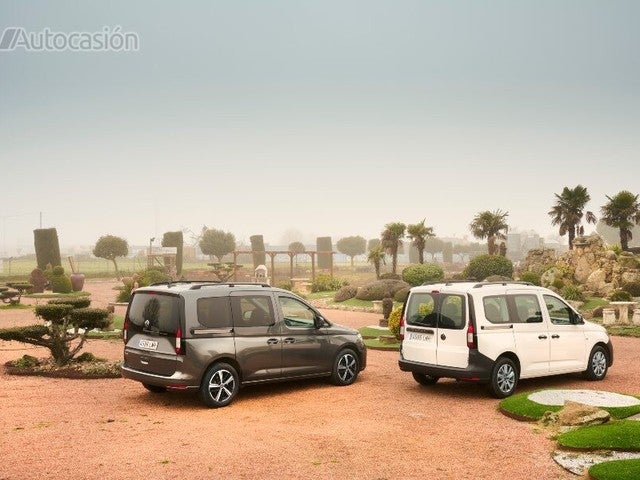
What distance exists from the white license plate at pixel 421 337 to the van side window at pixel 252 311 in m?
2.55

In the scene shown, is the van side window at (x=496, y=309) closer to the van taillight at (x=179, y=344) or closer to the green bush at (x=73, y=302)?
the van taillight at (x=179, y=344)

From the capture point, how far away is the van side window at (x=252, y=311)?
40.2 feet

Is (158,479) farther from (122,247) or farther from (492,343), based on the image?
(122,247)

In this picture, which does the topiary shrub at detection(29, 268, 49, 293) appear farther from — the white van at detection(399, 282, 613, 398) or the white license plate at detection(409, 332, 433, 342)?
the white license plate at detection(409, 332, 433, 342)

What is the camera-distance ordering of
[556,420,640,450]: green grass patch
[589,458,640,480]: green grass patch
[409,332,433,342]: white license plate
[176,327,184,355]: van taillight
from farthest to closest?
1. [409,332,433,342]: white license plate
2. [176,327,184,355]: van taillight
3. [556,420,640,450]: green grass patch
4. [589,458,640,480]: green grass patch

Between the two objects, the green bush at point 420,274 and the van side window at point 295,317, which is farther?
the green bush at point 420,274

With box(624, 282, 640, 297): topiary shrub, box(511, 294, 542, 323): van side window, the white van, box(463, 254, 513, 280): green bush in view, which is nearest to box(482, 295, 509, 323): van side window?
the white van

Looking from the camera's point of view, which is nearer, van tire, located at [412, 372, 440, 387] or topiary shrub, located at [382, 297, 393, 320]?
van tire, located at [412, 372, 440, 387]

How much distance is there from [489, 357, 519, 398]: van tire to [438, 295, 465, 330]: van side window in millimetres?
966

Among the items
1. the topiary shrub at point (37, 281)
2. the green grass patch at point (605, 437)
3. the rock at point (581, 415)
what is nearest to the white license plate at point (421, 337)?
the rock at point (581, 415)

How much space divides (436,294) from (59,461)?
22.6 feet

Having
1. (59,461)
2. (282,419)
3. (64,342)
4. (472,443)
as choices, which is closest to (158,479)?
(59,461)

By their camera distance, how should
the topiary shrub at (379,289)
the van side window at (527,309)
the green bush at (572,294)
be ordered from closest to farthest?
the van side window at (527,309), the green bush at (572,294), the topiary shrub at (379,289)

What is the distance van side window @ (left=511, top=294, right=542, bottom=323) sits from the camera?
12930 mm
